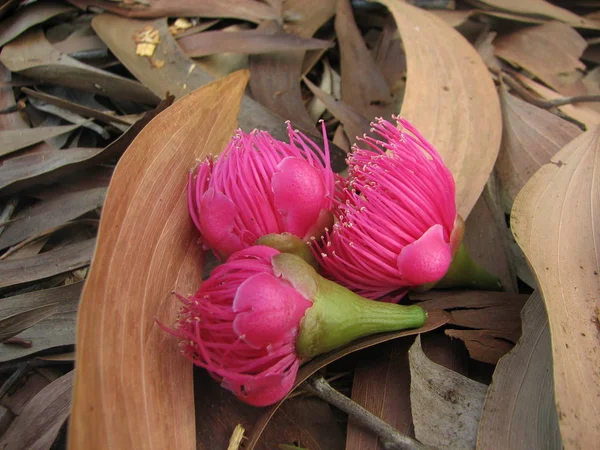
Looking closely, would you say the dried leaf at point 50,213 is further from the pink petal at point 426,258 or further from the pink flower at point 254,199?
the pink petal at point 426,258

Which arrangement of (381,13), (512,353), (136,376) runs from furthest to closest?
(381,13)
(512,353)
(136,376)

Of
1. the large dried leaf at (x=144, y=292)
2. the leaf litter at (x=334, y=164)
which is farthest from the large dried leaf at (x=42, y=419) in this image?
the large dried leaf at (x=144, y=292)

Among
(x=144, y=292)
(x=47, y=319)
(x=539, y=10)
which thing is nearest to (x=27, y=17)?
(x=47, y=319)

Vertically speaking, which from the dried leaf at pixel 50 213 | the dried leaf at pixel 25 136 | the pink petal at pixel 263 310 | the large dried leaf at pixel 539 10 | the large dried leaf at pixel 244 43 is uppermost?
the large dried leaf at pixel 539 10

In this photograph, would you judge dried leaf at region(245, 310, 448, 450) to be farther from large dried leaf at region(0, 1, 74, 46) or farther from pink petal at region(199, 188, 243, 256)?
large dried leaf at region(0, 1, 74, 46)

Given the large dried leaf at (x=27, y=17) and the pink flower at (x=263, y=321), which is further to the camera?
the large dried leaf at (x=27, y=17)

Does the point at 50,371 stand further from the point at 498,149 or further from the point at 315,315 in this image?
→ the point at 498,149

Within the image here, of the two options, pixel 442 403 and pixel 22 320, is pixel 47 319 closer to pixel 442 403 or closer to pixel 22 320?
pixel 22 320

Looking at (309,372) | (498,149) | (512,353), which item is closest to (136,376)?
(309,372)
